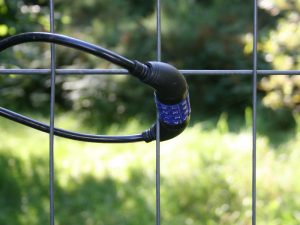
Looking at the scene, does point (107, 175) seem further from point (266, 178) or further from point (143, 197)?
point (266, 178)

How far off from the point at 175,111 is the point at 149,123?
5174 mm

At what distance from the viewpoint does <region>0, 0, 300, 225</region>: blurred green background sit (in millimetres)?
3277

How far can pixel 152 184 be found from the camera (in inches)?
144

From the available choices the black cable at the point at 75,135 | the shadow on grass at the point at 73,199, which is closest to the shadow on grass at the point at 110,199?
the shadow on grass at the point at 73,199

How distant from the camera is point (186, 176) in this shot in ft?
11.7

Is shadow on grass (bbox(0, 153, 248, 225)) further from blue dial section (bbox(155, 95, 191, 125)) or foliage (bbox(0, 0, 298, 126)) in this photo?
foliage (bbox(0, 0, 298, 126))

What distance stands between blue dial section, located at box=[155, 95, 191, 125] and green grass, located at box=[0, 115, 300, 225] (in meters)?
2.18

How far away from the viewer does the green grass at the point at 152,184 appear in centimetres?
322

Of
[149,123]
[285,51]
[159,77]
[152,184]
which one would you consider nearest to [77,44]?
[159,77]

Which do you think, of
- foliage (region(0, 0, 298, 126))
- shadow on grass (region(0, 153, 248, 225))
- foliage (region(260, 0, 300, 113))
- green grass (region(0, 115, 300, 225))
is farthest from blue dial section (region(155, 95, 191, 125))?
foliage (region(0, 0, 298, 126))

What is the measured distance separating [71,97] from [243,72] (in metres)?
5.62

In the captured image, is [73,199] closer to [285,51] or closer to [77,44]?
[285,51]

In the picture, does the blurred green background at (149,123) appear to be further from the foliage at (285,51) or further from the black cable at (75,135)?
the black cable at (75,135)

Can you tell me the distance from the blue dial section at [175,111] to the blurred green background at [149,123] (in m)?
1.66
